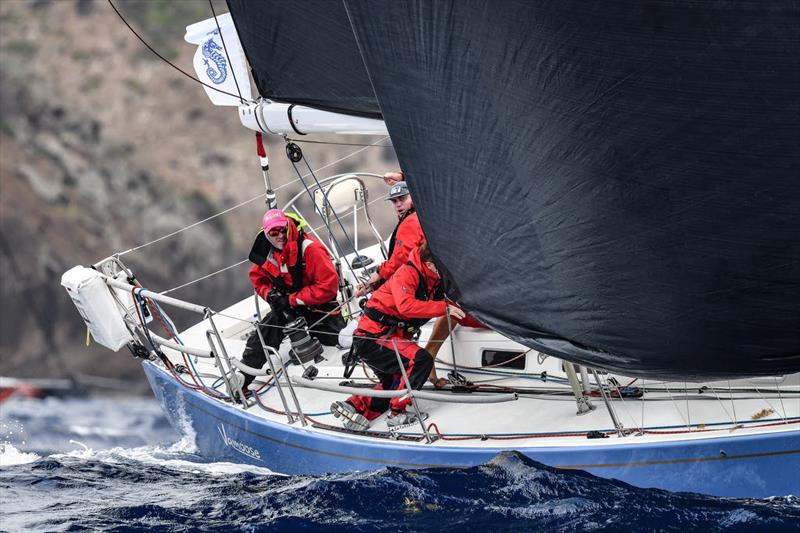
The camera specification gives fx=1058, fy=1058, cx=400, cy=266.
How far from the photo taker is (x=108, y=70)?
2527cm

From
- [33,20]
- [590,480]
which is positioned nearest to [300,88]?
[590,480]

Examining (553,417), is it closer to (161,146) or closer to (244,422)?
(244,422)

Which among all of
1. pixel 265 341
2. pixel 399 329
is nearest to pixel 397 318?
pixel 399 329

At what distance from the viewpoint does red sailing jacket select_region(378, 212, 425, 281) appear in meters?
6.01

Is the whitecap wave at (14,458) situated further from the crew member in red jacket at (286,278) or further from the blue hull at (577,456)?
the crew member in red jacket at (286,278)

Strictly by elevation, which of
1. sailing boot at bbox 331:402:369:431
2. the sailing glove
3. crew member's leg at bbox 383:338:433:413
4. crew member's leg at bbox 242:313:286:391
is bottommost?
sailing boot at bbox 331:402:369:431

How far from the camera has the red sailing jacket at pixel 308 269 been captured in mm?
6488

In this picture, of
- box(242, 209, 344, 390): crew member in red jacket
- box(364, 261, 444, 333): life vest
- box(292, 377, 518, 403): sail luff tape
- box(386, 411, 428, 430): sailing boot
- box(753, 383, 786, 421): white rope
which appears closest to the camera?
box(753, 383, 786, 421): white rope

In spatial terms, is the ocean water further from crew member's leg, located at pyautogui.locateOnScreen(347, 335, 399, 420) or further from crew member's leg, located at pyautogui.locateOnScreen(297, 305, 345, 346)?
crew member's leg, located at pyautogui.locateOnScreen(297, 305, 345, 346)

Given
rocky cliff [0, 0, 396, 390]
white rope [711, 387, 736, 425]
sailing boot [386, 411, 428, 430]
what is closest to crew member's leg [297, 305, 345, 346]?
sailing boot [386, 411, 428, 430]

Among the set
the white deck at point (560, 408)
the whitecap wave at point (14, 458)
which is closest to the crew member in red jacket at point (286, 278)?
the white deck at point (560, 408)

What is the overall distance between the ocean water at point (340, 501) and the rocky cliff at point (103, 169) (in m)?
14.9

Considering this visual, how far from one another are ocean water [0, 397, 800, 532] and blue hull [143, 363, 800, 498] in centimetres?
6

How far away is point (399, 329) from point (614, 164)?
182 cm
